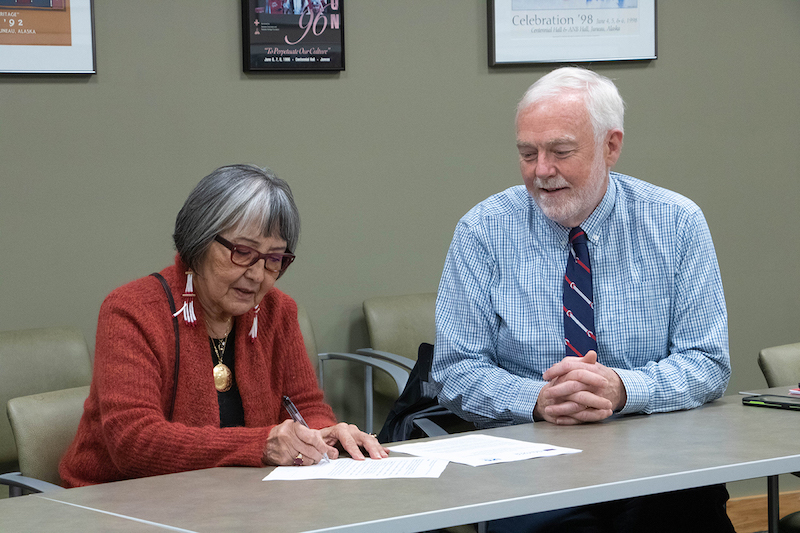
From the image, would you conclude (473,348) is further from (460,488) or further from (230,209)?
(460,488)

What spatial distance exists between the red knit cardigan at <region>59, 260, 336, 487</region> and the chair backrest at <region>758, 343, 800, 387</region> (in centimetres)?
122

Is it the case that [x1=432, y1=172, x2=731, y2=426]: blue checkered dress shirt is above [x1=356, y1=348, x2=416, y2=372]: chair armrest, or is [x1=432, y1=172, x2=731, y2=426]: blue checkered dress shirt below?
above

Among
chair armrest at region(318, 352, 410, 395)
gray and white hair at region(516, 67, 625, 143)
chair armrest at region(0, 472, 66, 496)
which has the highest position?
gray and white hair at region(516, 67, 625, 143)

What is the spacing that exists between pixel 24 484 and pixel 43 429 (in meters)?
0.16

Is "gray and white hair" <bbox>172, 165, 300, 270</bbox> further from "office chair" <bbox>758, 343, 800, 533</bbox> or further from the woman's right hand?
"office chair" <bbox>758, 343, 800, 533</bbox>

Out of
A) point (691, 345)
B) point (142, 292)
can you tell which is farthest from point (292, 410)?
point (691, 345)

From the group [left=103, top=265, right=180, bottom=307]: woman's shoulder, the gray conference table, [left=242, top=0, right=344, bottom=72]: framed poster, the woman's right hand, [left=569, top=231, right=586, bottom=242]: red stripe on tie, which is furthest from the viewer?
[left=242, top=0, right=344, bottom=72]: framed poster

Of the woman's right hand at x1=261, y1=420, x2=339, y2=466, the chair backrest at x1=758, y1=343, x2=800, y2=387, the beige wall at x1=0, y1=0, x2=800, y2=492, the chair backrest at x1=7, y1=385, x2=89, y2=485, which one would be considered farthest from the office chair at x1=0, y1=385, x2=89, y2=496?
the chair backrest at x1=758, y1=343, x2=800, y2=387

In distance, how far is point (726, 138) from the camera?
3.85 meters

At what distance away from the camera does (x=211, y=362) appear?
6.23ft

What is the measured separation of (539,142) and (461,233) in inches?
12.9

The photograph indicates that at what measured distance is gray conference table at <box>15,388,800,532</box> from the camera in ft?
4.00

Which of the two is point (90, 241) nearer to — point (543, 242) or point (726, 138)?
point (543, 242)

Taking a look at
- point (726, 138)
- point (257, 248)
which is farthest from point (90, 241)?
point (726, 138)
